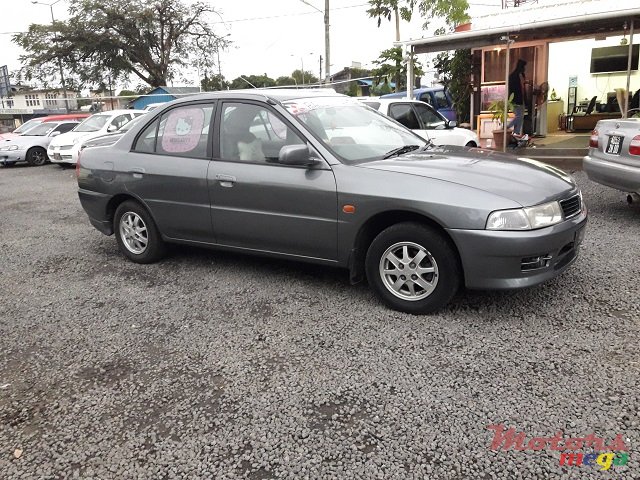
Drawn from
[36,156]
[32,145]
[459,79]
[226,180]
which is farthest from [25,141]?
[226,180]

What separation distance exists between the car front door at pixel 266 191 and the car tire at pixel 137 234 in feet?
2.86

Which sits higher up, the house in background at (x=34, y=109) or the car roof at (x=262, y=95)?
the house in background at (x=34, y=109)

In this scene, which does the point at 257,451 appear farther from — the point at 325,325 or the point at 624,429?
the point at 624,429

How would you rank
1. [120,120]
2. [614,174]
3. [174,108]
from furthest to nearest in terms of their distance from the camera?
[120,120]
[614,174]
[174,108]

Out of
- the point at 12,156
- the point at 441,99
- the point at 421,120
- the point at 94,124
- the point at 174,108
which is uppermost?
the point at 441,99

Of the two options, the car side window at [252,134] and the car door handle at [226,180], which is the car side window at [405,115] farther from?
the car door handle at [226,180]

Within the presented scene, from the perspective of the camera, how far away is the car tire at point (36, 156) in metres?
Result: 17.2

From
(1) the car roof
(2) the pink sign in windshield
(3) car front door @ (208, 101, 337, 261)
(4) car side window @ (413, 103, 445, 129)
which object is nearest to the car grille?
(3) car front door @ (208, 101, 337, 261)

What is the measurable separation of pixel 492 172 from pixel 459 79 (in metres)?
11.6

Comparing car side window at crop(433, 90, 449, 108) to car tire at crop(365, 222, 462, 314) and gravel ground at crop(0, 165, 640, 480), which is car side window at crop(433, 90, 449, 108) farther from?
car tire at crop(365, 222, 462, 314)

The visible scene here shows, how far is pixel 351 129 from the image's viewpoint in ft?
15.5

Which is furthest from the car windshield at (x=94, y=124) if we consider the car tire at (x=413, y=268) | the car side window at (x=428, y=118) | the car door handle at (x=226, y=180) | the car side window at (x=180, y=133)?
the car tire at (x=413, y=268)

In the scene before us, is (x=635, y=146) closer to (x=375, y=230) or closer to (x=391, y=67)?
(x=375, y=230)

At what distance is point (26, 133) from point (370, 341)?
18.0 meters
